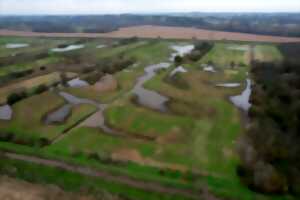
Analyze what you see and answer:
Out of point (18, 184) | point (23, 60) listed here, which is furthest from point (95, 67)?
point (18, 184)

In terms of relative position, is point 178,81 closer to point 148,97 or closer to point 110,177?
point 148,97

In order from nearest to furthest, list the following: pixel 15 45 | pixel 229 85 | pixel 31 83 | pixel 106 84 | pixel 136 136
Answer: pixel 136 136 → pixel 229 85 → pixel 106 84 → pixel 31 83 → pixel 15 45

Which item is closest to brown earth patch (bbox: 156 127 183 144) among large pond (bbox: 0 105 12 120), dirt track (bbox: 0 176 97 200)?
dirt track (bbox: 0 176 97 200)

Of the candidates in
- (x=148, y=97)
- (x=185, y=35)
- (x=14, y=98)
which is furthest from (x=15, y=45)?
(x=148, y=97)

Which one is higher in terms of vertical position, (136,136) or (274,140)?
(274,140)

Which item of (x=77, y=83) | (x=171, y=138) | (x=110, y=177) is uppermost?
(x=77, y=83)

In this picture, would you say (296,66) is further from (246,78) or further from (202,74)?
(202,74)
